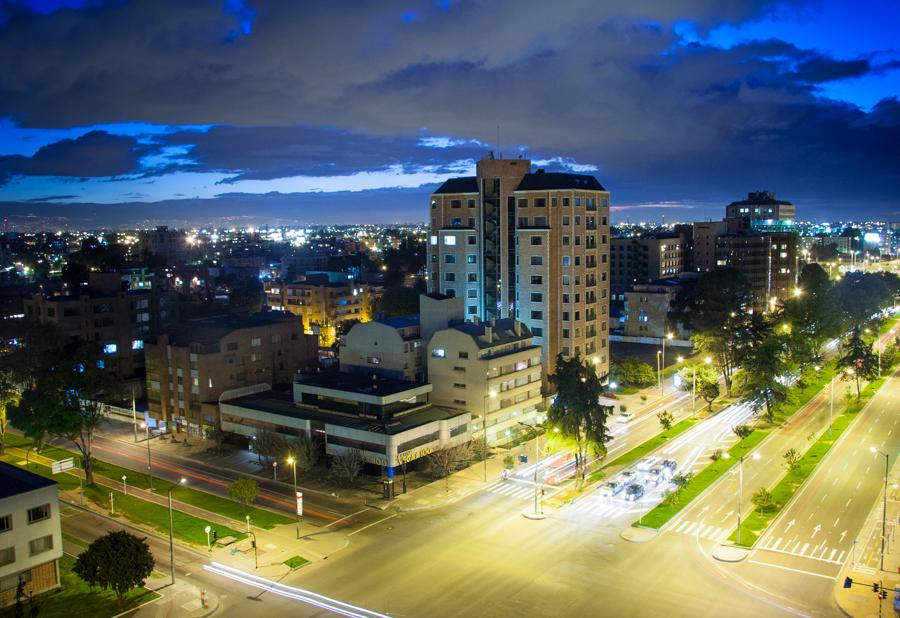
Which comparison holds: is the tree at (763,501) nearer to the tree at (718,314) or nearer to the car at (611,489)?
the car at (611,489)

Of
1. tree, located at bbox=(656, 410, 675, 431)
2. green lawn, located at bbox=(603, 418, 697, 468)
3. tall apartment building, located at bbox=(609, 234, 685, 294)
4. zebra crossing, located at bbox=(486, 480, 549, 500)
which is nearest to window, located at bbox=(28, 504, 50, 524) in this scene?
zebra crossing, located at bbox=(486, 480, 549, 500)

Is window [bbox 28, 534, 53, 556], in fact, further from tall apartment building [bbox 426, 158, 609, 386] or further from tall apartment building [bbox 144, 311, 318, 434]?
tall apartment building [bbox 426, 158, 609, 386]

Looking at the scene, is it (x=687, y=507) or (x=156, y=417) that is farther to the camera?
(x=156, y=417)

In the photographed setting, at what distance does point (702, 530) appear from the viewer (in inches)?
1993

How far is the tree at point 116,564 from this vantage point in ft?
129

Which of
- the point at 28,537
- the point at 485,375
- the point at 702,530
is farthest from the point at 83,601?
the point at 702,530

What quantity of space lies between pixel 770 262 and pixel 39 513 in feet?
525

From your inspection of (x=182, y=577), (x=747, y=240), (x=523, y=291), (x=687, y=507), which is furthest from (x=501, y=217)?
(x=747, y=240)

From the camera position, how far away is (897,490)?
2269 inches

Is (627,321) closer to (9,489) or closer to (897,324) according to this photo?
(897,324)

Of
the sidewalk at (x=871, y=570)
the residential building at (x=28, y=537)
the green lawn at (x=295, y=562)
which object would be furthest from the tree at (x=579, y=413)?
the residential building at (x=28, y=537)

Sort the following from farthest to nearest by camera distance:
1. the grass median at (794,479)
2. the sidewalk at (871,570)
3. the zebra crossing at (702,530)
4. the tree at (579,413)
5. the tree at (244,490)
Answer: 1. the tree at (579,413)
2. the tree at (244,490)
3. the grass median at (794,479)
4. the zebra crossing at (702,530)
5. the sidewalk at (871,570)

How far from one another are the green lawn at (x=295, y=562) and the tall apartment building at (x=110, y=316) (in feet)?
220

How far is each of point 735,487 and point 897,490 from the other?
481 inches
